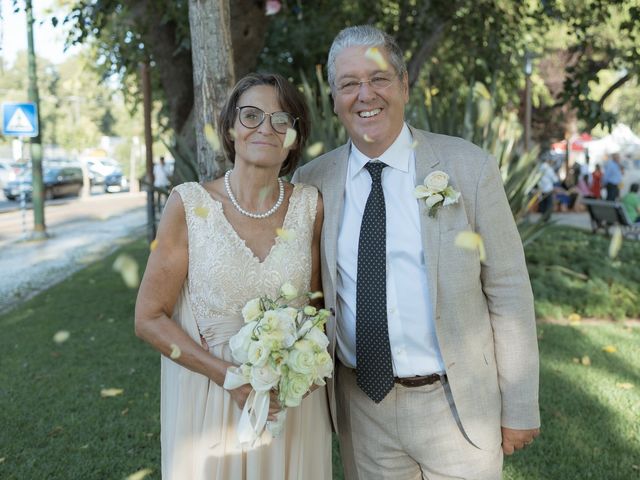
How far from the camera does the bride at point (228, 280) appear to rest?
7.71 feet

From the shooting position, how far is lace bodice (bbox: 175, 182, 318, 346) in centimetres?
235

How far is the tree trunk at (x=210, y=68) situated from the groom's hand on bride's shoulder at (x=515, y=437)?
1.89 metres

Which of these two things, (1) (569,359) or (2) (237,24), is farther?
(2) (237,24)

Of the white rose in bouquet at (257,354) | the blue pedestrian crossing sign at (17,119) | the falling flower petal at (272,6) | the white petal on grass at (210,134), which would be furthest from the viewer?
the blue pedestrian crossing sign at (17,119)

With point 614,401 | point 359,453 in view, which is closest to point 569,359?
point 614,401

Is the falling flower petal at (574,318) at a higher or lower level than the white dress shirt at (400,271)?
lower

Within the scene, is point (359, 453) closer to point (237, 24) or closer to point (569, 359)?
point (569, 359)

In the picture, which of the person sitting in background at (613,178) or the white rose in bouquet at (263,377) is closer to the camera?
the white rose in bouquet at (263,377)

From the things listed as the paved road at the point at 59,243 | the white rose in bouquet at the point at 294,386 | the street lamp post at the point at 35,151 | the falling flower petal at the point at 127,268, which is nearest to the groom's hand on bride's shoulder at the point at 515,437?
the white rose in bouquet at the point at 294,386

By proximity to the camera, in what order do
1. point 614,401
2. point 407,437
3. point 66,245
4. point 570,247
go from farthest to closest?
point 66,245, point 570,247, point 614,401, point 407,437

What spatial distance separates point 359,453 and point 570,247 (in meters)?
8.55

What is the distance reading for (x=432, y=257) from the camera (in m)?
2.26

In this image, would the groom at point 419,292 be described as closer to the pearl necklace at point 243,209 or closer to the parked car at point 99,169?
the pearl necklace at point 243,209

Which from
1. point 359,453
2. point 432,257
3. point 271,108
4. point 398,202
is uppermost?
point 271,108
